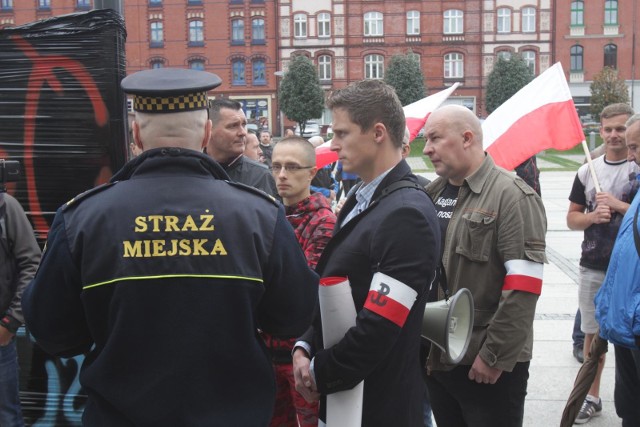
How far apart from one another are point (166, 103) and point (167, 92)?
43 mm

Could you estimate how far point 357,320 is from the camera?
2.42 metres

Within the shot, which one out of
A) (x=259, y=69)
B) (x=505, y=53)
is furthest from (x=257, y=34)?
(x=505, y=53)

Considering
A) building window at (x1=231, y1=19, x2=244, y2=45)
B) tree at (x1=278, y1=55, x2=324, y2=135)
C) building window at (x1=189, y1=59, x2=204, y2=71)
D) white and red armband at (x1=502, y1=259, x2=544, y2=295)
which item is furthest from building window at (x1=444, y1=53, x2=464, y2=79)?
white and red armband at (x1=502, y1=259, x2=544, y2=295)

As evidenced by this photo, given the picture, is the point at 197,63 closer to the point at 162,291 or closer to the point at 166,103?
the point at 166,103

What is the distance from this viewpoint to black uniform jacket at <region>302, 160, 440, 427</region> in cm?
239

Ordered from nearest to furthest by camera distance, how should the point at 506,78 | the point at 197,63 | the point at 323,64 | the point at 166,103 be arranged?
1. the point at 166,103
2. the point at 506,78
3. the point at 323,64
4. the point at 197,63

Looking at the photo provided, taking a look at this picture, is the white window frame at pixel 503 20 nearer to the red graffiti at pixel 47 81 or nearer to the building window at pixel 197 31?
the building window at pixel 197 31

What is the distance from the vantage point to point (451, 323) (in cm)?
289

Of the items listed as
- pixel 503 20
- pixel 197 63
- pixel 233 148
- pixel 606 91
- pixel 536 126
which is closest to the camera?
pixel 233 148

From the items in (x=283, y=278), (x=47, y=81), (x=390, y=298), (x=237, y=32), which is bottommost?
(x=390, y=298)

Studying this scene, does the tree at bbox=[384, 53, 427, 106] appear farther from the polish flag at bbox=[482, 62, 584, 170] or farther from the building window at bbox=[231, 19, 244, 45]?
the polish flag at bbox=[482, 62, 584, 170]

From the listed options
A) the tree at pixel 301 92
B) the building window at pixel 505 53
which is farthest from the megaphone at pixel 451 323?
the building window at pixel 505 53

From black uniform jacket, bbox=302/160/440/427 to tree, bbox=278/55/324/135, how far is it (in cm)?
4638

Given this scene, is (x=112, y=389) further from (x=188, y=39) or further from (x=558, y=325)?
(x=188, y=39)
